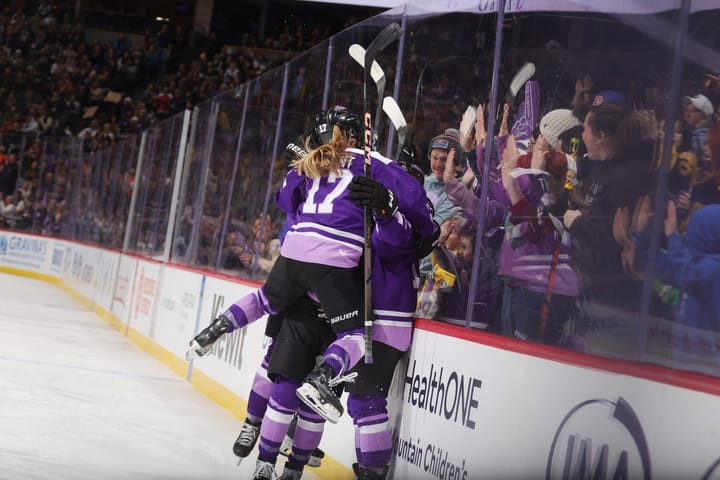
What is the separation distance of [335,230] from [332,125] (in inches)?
16.9

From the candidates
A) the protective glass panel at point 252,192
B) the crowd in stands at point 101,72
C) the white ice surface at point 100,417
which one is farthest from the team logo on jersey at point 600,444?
the crowd in stands at point 101,72

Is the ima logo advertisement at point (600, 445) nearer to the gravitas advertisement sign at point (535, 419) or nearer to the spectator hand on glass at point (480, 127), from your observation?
the gravitas advertisement sign at point (535, 419)

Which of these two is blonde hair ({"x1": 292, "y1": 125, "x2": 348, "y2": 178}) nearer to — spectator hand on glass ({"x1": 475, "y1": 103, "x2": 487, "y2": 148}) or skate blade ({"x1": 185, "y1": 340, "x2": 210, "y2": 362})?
spectator hand on glass ({"x1": 475, "y1": 103, "x2": 487, "y2": 148})

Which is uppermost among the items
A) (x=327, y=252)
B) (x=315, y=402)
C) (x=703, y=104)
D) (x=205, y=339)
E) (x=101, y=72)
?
(x=101, y=72)

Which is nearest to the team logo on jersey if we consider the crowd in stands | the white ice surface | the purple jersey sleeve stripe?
the purple jersey sleeve stripe

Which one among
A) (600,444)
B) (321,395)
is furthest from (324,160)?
(600,444)

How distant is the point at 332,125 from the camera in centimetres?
373

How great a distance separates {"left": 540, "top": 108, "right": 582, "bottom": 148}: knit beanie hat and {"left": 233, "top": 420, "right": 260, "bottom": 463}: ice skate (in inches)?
67.2

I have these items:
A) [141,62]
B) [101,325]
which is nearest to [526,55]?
[101,325]

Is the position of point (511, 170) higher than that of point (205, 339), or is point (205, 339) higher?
point (511, 170)

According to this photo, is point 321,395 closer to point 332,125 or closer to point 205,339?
point 205,339

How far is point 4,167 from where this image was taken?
16.8m

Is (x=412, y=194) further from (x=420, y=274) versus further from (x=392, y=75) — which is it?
(x=392, y=75)

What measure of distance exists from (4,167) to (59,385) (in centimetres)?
1193
